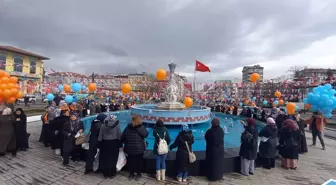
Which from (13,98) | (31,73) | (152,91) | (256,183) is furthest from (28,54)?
(256,183)

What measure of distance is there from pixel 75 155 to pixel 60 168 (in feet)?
2.00

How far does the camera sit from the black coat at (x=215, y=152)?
4.99 m

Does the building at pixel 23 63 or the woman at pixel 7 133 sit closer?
the woman at pixel 7 133

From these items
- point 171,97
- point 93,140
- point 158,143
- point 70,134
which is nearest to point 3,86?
point 70,134

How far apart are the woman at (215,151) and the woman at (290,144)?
8.61 feet

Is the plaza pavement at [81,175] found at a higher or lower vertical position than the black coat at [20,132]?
lower

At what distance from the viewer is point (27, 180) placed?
486 cm

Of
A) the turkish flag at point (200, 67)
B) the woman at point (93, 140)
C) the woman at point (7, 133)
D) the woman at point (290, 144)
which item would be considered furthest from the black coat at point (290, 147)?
the turkish flag at point (200, 67)

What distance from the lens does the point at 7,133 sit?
6.27m

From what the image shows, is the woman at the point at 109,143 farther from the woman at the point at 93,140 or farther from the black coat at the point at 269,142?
the black coat at the point at 269,142

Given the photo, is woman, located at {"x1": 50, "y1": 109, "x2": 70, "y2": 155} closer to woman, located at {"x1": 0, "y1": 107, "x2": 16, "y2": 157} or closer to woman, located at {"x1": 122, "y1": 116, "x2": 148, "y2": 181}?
woman, located at {"x1": 0, "y1": 107, "x2": 16, "y2": 157}

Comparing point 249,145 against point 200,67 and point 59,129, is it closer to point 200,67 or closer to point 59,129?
point 59,129

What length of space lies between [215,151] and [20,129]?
23.3 feet

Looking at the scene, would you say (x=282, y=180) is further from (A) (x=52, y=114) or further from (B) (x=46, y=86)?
(B) (x=46, y=86)
